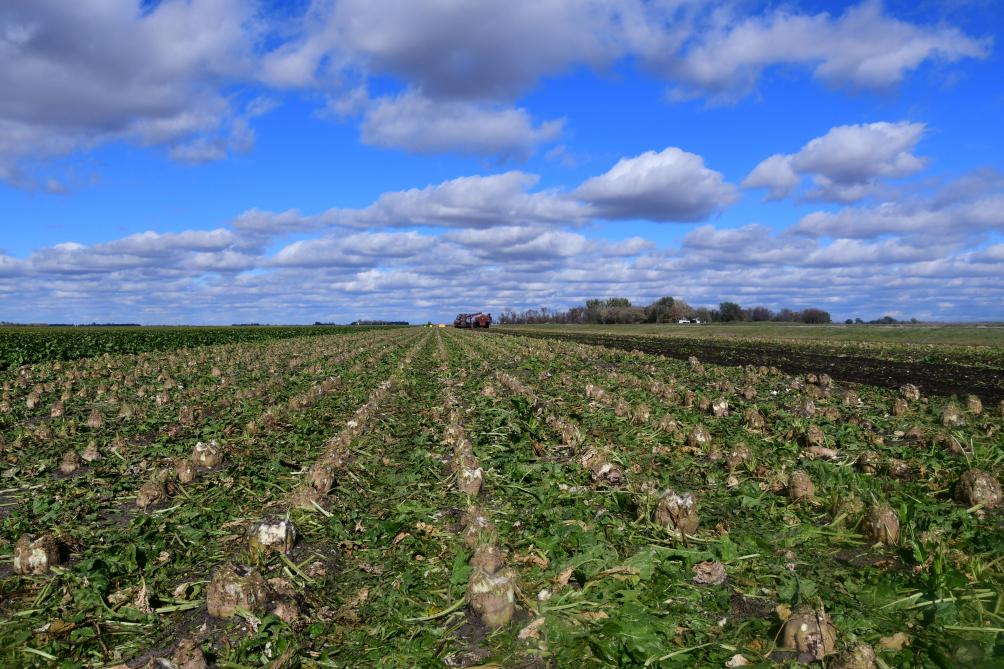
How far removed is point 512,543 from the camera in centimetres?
508

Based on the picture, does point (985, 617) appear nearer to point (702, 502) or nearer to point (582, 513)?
point (702, 502)

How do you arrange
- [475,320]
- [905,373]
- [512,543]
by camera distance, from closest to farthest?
[512,543] < [905,373] < [475,320]

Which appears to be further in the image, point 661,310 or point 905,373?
point 661,310

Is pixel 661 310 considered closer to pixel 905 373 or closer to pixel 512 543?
pixel 905 373

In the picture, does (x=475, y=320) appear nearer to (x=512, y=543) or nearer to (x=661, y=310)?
(x=661, y=310)

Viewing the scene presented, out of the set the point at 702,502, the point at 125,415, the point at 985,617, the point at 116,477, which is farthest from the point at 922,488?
the point at 125,415

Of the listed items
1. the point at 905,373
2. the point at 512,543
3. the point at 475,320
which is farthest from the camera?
the point at 475,320

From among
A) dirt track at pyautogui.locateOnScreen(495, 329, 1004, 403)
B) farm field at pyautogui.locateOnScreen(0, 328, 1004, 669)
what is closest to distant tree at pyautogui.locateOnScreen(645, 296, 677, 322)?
dirt track at pyautogui.locateOnScreen(495, 329, 1004, 403)

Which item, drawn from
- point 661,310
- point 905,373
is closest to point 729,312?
point 661,310

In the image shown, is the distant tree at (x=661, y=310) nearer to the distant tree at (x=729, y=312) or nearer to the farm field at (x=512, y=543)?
the distant tree at (x=729, y=312)

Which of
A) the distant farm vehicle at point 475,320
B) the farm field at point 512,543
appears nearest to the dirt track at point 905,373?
the farm field at point 512,543

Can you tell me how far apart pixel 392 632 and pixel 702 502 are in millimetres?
3474

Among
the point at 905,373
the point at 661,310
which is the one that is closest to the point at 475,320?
the point at 661,310

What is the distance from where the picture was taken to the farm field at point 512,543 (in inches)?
141
